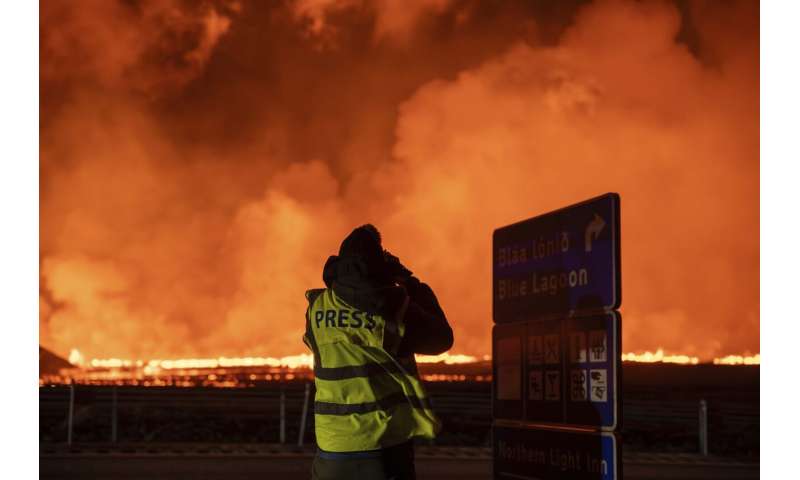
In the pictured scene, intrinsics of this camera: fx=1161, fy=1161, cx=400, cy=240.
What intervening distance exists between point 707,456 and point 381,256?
15429mm

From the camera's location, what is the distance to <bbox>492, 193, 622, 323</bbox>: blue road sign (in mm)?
4754

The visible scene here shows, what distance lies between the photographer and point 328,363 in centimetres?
455

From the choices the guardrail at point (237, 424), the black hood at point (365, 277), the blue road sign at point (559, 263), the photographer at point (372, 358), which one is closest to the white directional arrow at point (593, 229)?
the blue road sign at point (559, 263)

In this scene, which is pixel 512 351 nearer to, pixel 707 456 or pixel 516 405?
pixel 516 405

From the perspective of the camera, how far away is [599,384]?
15.7ft

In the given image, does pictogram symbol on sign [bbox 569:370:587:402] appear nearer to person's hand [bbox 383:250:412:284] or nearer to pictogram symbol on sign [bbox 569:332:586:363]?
pictogram symbol on sign [bbox 569:332:586:363]

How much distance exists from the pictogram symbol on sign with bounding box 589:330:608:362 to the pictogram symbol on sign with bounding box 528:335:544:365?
41 centimetres

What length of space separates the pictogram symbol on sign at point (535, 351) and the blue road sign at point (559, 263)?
0.36 ft

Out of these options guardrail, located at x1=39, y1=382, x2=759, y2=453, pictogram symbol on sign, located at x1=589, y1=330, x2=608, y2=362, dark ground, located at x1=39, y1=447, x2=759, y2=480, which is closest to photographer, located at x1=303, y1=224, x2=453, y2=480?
pictogram symbol on sign, located at x1=589, y1=330, x2=608, y2=362

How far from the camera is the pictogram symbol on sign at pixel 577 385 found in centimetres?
489

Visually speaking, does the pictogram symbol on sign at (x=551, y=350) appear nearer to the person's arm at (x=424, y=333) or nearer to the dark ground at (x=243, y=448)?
the person's arm at (x=424, y=333)

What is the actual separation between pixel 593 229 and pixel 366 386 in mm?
1184

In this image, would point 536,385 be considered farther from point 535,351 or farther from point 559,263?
point 559,263

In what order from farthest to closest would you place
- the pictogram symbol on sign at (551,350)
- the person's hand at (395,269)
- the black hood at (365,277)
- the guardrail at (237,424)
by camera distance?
the guardrail at (237,424)
the pictogram symbol on sign at (551,350)
the person's hand at (395,269)
the black hood at (365,277)
